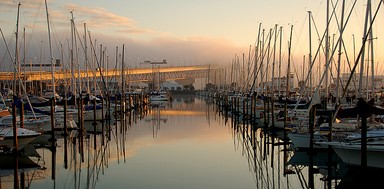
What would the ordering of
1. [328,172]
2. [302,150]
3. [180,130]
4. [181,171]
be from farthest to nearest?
[180,130] → [302,150] → [181,171] → [328,172]

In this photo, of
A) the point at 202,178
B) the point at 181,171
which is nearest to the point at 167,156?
the point at 181,171

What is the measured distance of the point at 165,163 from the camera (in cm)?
2744

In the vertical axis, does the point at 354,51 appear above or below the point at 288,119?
above

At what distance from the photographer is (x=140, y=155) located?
30250 mm

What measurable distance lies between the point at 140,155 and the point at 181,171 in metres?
5.87

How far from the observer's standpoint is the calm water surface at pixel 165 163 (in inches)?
859

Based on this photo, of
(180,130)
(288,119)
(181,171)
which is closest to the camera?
(181,171)

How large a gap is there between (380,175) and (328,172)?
2.35m

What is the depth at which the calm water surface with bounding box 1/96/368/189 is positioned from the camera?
21828 mm

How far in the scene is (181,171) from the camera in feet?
81.9

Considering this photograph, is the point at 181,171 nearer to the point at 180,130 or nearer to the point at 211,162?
the point at 211,162

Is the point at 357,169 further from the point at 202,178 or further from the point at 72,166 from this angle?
the point at 72,166

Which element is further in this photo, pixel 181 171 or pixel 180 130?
pixel 180 130

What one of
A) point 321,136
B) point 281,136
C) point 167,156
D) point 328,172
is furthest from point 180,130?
point 328,172
